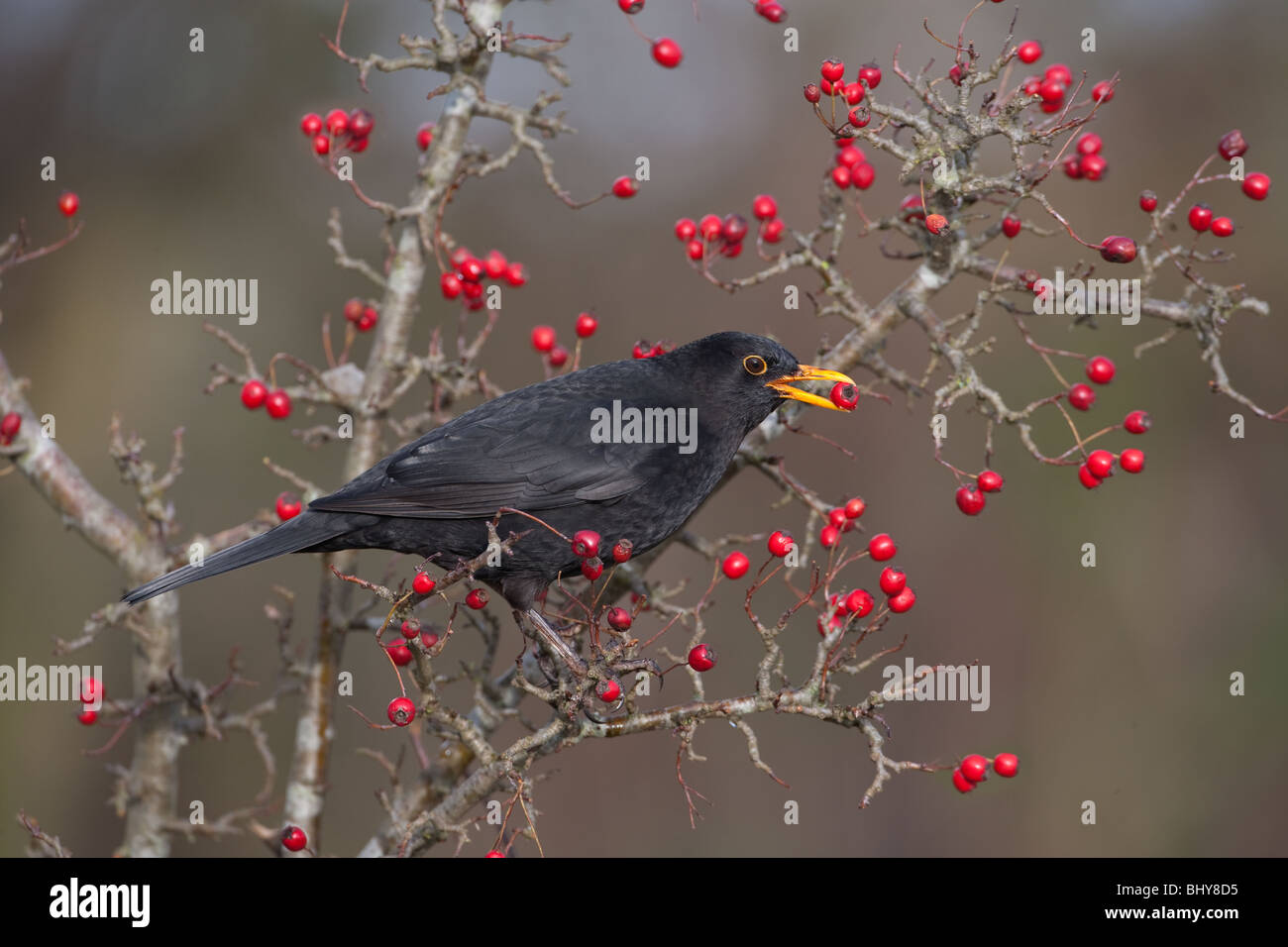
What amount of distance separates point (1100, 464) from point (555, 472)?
1.77 meters

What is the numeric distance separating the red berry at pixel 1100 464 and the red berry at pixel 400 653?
2.09 meters

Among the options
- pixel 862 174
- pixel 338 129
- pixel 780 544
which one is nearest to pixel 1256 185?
pixel 862 174

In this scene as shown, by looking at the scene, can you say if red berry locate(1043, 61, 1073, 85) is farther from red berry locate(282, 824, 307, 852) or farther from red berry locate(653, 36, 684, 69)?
red berry locate(282, 824, 307, 852)

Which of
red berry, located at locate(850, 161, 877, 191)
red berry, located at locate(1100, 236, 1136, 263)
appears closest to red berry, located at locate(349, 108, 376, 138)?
red berry, located at locate(850, 161, 877, 191)

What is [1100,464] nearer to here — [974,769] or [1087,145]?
[974,769]

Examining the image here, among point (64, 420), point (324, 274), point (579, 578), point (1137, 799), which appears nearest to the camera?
point (579, 578)

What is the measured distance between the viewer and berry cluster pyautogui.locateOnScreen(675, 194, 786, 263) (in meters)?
4.09

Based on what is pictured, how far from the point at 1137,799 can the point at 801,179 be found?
15.3 ft

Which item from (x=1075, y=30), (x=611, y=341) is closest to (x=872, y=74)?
(x=611, y=341)

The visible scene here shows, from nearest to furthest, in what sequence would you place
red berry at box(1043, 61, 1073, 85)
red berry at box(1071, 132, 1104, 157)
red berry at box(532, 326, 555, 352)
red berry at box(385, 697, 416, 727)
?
red berry at box(385, 697, 416, 727) < red berry at box(1043, 61, 1073, 85) < red berry at box(1071, 132, 1104, 157) < red berry at box(532, 326, 555, 352)

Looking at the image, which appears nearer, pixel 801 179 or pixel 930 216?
pixel 930 216

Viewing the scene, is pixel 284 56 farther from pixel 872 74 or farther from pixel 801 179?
pixel 872 74

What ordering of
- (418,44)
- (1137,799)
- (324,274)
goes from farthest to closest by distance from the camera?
(324,274) < (1137,799) < (418,44)

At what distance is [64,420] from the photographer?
770cm
